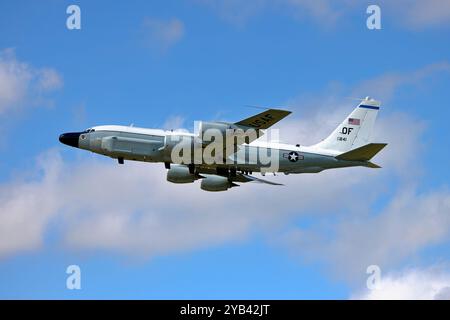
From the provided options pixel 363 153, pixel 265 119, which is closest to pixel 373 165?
pixel 363 153

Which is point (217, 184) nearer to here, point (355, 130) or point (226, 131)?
point (226, 131)

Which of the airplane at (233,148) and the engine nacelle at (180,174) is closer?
the airplane at (233,148)

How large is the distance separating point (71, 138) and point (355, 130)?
2597cm

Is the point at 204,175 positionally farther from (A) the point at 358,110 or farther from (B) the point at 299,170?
(A) the point at 358,110

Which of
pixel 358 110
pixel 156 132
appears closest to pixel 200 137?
pixel 156 132

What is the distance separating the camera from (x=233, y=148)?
84625 mm

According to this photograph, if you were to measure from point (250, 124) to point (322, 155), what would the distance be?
10190 mm

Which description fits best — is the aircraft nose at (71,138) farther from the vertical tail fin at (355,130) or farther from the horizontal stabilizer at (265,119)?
the vertical tail fin at (355,130)

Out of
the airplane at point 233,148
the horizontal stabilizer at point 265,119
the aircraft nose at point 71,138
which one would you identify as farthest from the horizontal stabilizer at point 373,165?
the aircraft nose at point 71,138

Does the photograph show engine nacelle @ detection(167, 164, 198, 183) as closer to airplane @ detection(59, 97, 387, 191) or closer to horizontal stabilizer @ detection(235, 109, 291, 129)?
airplane @ detection(59, 97, 387, 191)

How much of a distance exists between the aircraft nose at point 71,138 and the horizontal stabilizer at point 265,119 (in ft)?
52.9

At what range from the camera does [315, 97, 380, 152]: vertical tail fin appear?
89312mm

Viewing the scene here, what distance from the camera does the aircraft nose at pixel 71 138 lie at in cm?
8744

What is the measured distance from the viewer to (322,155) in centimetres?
8706
